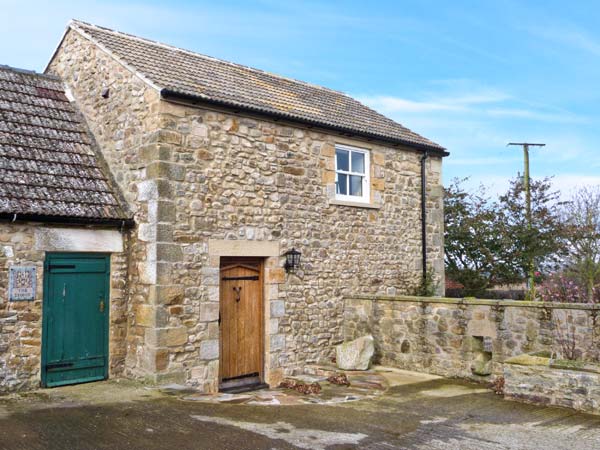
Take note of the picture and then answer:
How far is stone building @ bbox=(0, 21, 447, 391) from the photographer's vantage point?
28.6 feet

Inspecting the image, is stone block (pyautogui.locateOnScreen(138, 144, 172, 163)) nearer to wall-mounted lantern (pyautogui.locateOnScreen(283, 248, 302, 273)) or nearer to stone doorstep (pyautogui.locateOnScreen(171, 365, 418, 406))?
wall-mounted lantern (pyautogui.locateOnScreen(283, 248, 302, 273))

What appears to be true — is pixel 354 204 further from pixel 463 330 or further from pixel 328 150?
pixel 463 330

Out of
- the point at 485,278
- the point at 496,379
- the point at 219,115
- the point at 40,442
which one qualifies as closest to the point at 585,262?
the point at 485,278

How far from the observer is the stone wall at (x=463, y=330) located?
340 inches

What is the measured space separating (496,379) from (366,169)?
491cm

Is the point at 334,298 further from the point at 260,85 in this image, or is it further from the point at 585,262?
the point at 585,262

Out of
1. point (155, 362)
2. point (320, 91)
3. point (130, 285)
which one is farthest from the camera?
point (320, 91)

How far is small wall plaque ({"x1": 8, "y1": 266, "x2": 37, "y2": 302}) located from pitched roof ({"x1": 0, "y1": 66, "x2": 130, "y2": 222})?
78 centimetres

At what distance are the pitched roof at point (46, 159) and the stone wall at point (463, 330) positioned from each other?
516 cm

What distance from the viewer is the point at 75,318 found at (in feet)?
28.3

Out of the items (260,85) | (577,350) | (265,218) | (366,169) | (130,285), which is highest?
(260,85)

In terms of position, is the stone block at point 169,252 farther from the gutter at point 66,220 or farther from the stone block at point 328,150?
the stone block at point 328,150

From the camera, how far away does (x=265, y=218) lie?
10055 mm

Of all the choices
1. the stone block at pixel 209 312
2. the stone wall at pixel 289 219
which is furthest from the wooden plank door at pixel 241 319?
the stone block at pixel 209 312
